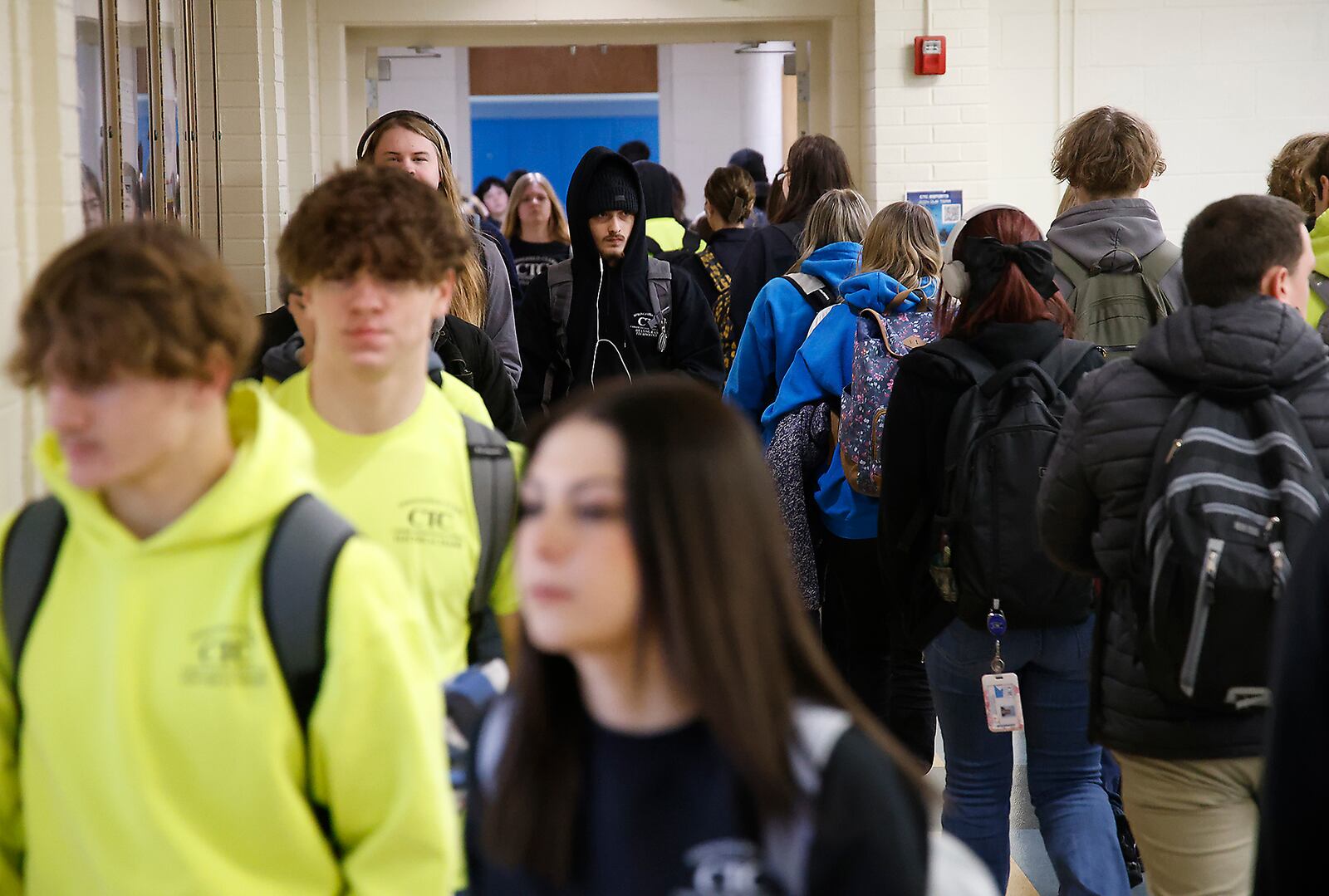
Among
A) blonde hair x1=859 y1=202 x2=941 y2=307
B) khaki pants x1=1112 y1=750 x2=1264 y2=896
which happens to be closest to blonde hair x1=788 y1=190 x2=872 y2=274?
blonde hair x1=859 y1=202 x2=941 y2=307

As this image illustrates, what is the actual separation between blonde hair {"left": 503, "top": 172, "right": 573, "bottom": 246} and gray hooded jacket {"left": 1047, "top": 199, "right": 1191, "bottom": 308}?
3.45m

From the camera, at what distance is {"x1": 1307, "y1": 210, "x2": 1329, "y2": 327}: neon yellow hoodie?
379cm

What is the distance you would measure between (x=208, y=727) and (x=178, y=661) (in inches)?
2.9

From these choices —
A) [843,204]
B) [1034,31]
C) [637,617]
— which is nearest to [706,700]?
[637,617]

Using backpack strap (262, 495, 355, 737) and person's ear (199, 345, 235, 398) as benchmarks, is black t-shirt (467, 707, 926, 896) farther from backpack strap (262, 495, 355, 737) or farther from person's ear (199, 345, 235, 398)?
person's ear (199, 345, 235, 398)

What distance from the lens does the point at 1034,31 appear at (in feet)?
29.2

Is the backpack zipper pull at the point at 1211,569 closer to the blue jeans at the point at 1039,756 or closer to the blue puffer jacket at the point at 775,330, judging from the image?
the blue jeans at the point at 1039,756

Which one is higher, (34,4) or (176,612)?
(34,4)

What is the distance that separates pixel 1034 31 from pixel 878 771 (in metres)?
8.29

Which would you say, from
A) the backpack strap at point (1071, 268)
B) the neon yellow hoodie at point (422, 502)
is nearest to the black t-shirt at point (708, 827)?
the neon yellow hoodie at point (422, 502)

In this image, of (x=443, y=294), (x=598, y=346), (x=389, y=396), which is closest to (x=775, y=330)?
(x=598, y=346)

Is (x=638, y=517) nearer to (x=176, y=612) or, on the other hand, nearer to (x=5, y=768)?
(x=176, y=612)

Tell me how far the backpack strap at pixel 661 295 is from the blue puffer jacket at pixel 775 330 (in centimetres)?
24

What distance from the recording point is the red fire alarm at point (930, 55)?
8469 millimetres
